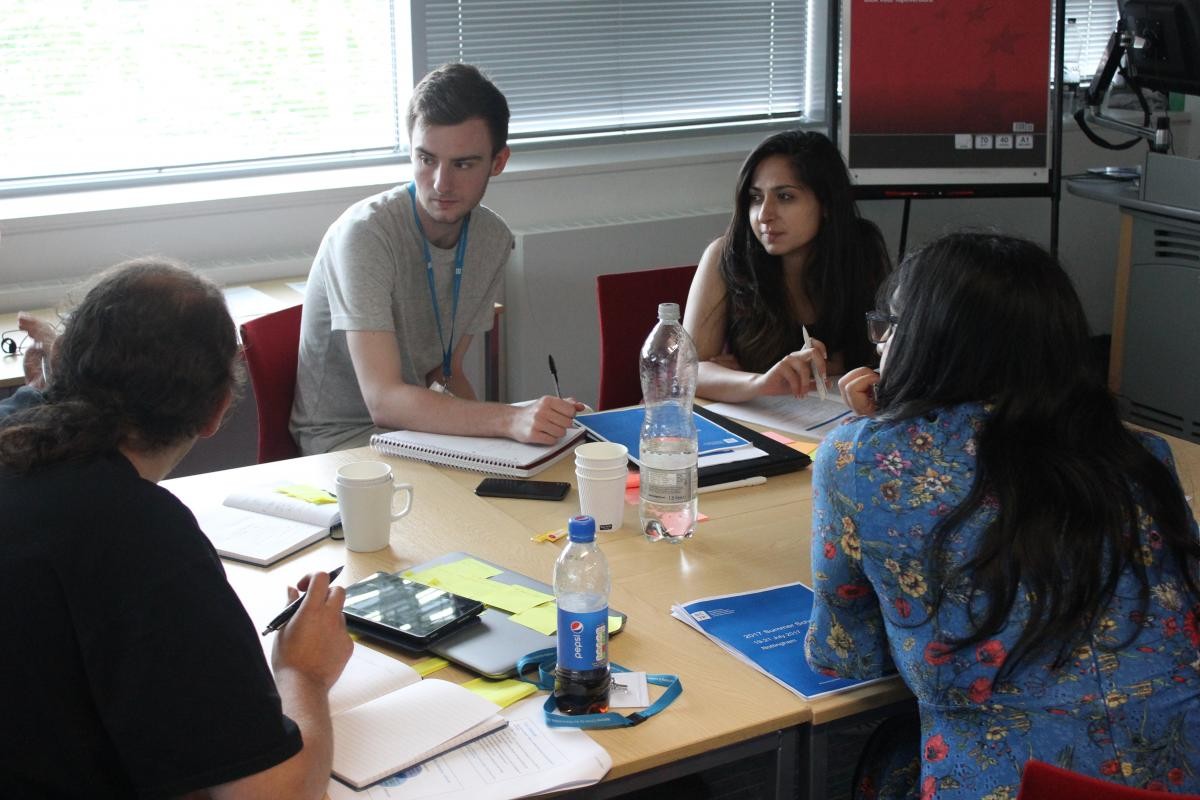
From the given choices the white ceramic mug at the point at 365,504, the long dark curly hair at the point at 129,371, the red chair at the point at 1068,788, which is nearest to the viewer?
the red chair at the point at 1068,788

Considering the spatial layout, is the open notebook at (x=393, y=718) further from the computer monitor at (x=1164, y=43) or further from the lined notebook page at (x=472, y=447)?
the computer monitor at (x=1164, y=43)

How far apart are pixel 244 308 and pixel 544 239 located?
1.02 metres

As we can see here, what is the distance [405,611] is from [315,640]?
0.77 feet

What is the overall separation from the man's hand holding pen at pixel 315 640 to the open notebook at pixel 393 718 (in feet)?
0.19

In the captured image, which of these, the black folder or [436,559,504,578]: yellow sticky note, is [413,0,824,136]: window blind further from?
[436,559,504,578]: yellow sticky note

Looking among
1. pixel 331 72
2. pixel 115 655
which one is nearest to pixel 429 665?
pixel 115 655

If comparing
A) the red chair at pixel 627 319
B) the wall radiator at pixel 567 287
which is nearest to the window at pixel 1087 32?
the wall radiator at pixel 567 287

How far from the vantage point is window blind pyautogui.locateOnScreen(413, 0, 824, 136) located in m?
4.10

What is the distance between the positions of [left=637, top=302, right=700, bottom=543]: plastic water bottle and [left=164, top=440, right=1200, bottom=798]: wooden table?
0.13ft

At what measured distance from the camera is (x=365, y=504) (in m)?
1.89

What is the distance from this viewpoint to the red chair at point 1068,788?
3.59 ft

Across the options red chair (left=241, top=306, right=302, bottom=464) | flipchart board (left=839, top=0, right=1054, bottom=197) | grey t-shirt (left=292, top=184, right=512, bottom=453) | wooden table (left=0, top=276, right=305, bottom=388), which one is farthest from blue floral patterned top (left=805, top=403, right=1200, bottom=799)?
flipchart board (left=839, top=0, right=1054, bottom=197)

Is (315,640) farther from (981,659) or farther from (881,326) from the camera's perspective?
(881,326)

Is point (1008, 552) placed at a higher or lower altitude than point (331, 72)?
lower
